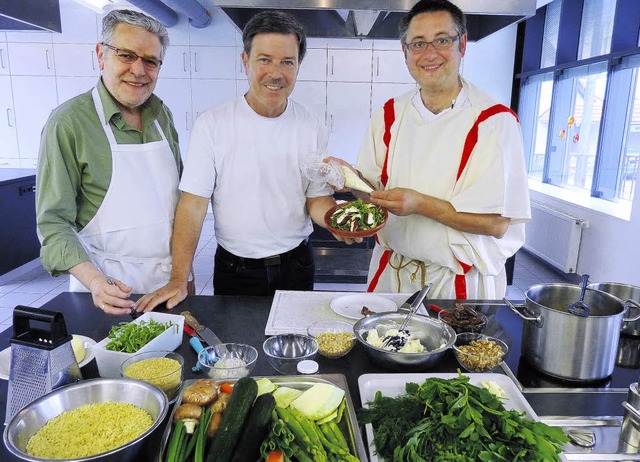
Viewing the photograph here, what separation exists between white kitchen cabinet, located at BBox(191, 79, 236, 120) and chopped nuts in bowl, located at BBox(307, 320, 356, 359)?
5400 mm

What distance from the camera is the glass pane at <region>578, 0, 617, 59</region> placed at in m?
4.71

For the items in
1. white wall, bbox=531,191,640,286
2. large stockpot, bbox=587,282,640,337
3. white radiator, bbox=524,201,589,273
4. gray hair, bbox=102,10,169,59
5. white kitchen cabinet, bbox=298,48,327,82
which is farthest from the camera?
white kitchen cabinet, bbox=298,48,327,82

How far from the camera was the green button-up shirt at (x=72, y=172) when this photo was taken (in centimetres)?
156

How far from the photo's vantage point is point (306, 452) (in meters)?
0.88

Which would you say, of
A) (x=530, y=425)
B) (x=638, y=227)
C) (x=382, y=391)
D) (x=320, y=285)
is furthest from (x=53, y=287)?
(x=638, y=227)

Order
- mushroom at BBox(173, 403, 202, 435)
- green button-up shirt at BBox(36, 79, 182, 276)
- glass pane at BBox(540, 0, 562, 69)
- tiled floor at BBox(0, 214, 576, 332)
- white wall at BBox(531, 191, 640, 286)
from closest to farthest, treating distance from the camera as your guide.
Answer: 1. mushroom at BBox(173, 403, 202, 435)
2. green button-up shirt at BBox(36, 79, 182, 276)
3. white wall at BBox(531, 191, 640, 286)
4. tiled floor at BBox(0, 214, 576, 332)
5. glass pane at BBox(540, 0, 562, 69)

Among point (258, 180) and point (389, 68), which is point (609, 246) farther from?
point (258, 180)

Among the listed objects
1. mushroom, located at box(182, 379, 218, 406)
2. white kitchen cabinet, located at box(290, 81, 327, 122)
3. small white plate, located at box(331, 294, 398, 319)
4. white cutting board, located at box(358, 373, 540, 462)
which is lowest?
white cutting board, located at box(358, 373, 540, 462)

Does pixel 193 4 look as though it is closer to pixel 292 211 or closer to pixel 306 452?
pixel 292 211

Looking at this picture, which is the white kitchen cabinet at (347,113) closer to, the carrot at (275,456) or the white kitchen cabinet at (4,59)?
the white kitchen cabinet at (4,59)

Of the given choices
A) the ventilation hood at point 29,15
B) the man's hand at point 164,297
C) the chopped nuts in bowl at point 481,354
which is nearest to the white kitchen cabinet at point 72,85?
the ventilation hood at point 29,15

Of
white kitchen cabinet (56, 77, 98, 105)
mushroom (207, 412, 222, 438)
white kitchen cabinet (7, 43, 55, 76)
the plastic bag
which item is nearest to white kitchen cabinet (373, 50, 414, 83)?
white kitchen cabinet (56, 77, 98, 105)

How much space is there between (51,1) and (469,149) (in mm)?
2799

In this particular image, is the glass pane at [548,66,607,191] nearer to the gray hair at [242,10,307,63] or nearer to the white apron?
the gray hair at [242,10,307,63]
